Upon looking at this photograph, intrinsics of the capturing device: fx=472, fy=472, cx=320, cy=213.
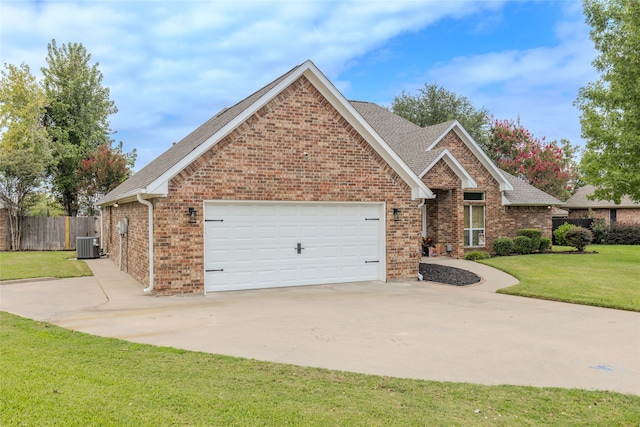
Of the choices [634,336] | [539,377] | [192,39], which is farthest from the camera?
[192,39]

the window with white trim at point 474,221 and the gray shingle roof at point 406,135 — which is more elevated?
the gray shingle roof at point 406,135

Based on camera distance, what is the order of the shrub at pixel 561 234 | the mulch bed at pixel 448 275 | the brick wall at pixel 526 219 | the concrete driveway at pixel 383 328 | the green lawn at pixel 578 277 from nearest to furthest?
the concrete driveway at pixel 383 328
the green lawn at pixel 578 277
the mulch bed at pixel 448 275
the brick wall at pixel 526 219
the shrub at pixel 561 234

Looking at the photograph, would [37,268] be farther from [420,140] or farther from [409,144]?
[420,140]

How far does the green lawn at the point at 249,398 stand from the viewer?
13.7ft

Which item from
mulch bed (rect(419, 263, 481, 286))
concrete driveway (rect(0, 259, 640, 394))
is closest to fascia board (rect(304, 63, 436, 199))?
mulch bed (rect(419, 263, 481, 286))

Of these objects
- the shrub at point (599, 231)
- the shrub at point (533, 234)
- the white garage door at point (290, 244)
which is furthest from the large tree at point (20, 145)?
the shrub at point (599, 231)

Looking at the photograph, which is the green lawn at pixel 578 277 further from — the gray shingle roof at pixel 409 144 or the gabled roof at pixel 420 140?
the gabled roof at pixel 420 140

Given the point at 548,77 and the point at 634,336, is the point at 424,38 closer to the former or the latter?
the point at 548,77

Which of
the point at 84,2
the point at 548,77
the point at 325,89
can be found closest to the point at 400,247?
the point at 325,89

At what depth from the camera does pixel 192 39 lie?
617 inches

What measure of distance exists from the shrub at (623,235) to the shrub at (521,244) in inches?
524

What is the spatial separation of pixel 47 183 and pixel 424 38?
26.7 m

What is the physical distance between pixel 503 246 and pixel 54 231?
22.8 metres

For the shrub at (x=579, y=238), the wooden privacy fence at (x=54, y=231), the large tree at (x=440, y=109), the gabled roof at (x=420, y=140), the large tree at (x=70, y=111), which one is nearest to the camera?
the gabled roof at (x=420, y=140)
